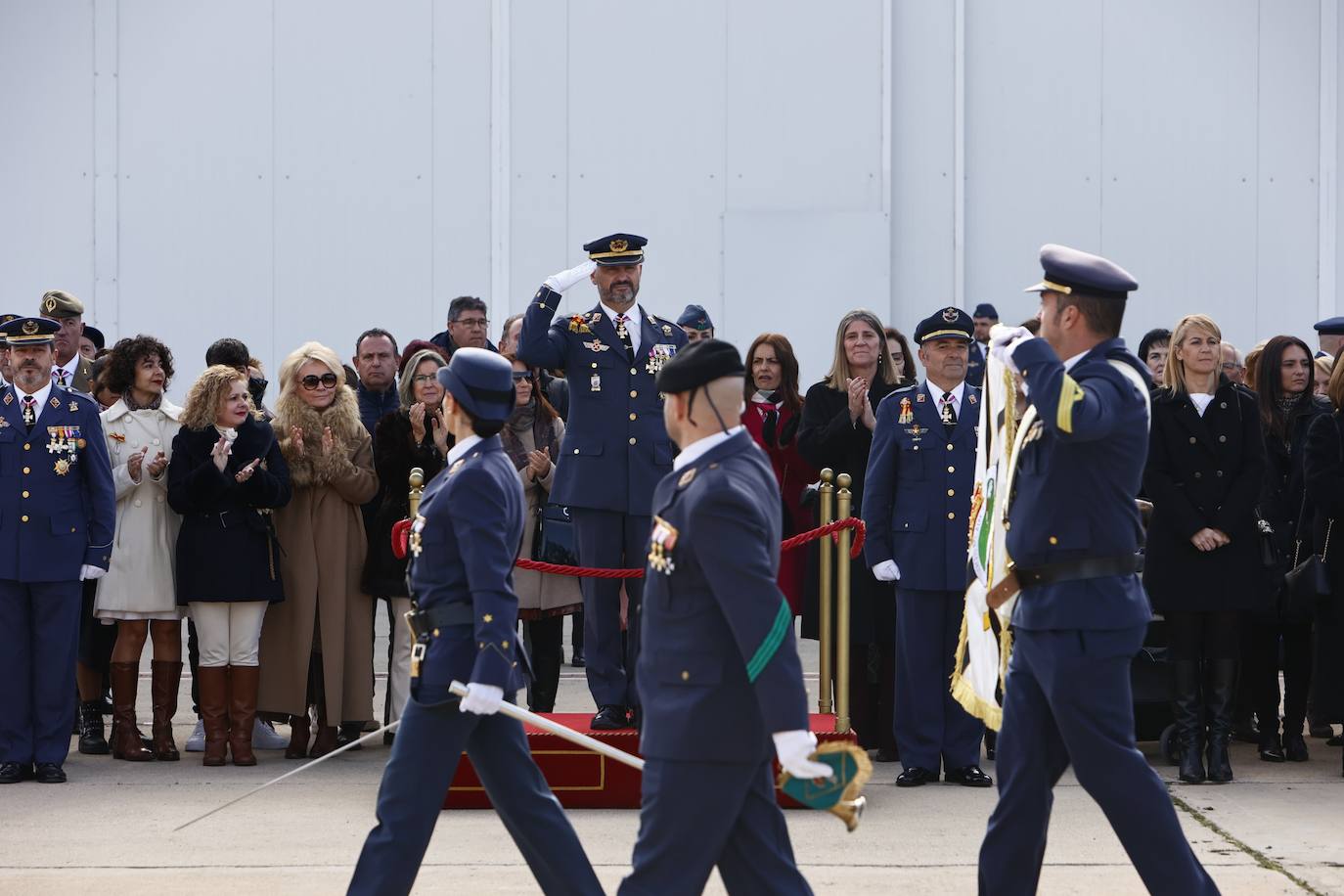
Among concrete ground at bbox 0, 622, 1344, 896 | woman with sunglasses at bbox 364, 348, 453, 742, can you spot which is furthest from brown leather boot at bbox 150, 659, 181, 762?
woman with sunglasses at bbox 364, 348, 453, 742

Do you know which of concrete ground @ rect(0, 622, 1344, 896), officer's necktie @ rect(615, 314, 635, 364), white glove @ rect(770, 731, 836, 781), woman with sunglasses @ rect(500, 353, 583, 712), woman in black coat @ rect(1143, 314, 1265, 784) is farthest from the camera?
woman with sunglasses @ rect(500, 353, 583, 712)

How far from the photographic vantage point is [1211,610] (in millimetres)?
7957

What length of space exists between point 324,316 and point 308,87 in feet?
5.29

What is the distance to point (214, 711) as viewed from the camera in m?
8.34

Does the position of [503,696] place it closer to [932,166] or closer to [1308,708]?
[1308,708]

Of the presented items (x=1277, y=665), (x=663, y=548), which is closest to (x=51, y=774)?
(x=663, y=548)

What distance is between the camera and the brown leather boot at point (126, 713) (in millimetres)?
8406

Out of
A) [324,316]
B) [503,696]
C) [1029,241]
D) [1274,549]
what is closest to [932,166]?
[1029,241]

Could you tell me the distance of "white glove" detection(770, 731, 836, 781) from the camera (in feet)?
13.4

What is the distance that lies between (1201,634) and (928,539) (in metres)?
1.32

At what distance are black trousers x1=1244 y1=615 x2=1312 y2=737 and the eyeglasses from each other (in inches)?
174

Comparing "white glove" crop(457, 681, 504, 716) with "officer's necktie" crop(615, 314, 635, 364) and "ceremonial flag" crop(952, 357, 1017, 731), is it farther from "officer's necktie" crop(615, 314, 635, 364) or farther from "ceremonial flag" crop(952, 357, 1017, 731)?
"officer's necktie" crop(615, 314, 635, 364)

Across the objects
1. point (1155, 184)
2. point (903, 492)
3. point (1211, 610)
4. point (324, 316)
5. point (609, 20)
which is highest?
point (609, 20)

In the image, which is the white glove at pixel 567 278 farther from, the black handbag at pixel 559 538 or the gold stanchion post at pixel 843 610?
the gold stanchion post at pixel 843 610
